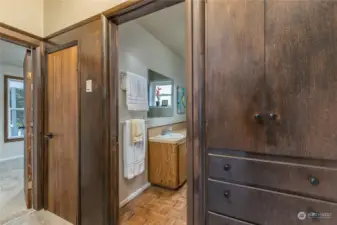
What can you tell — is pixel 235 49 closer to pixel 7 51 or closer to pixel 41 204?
pixel 41 204

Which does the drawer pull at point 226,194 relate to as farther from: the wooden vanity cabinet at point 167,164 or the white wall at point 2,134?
the white wall at point 2,134

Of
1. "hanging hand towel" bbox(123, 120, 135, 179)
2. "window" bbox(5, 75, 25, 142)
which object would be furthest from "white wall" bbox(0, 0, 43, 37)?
"window" bbox(5, 75, 25, 142)

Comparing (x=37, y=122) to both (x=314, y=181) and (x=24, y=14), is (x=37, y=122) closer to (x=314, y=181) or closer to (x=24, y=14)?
(x=24, y=14)

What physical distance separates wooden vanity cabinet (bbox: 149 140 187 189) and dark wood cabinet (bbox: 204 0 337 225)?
64.1 inches

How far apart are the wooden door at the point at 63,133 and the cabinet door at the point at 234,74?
1.40 metres

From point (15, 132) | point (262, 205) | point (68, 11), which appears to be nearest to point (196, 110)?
point (262, 205)

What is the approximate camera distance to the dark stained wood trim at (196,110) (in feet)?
3.52

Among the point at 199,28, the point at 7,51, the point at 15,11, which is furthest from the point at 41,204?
the point at 7,51

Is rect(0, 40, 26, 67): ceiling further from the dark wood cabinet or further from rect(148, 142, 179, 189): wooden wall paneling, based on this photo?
the dark wood cabinet

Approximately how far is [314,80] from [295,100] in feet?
0.38

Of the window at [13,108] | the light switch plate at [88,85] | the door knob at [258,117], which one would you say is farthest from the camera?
the window at [13,108]

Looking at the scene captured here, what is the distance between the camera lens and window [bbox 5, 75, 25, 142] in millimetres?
4461

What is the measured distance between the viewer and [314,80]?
0.80m

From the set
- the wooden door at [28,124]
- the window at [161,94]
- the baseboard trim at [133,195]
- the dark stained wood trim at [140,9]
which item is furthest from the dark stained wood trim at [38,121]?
the window at [161,94]
